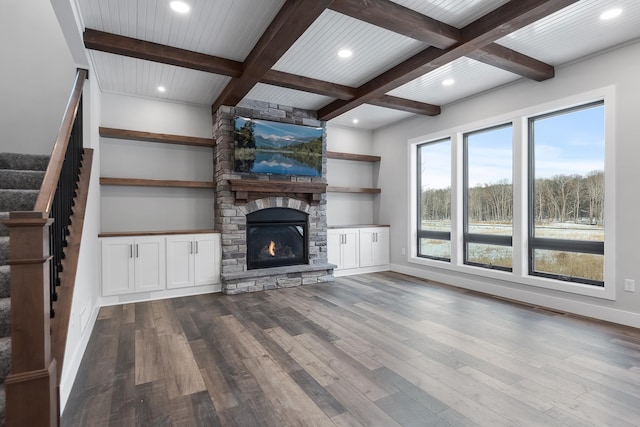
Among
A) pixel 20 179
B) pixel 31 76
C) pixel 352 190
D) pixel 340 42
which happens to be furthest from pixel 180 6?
pixel 352 190

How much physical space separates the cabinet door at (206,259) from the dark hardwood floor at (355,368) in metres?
0.75

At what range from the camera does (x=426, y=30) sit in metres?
2.94

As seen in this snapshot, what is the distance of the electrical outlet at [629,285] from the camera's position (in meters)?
3.33

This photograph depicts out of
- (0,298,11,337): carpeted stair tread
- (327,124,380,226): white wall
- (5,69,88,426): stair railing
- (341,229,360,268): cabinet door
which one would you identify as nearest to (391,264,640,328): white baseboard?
(341,229,360,268): cabinet door

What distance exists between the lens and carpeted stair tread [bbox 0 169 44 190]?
2.81m

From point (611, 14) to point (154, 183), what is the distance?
5.47 m

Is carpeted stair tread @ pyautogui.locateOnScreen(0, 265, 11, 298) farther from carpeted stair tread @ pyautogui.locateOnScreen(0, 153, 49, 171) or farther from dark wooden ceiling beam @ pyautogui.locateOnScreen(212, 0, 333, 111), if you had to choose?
dark wooden ceiling beam @ pyautogui.locateOnScreen(212, 0, 333, 111)

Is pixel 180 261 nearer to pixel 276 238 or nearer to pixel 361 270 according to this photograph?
pixel 276 238

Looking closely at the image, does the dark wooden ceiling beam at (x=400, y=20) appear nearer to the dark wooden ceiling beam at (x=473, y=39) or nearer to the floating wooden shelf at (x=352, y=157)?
the dark wooden ceiling beam at (x=473, y=39)

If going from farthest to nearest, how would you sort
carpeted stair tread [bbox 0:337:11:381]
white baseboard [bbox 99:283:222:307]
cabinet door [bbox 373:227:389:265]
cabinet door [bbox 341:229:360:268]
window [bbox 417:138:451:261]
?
cabinet door [bbox 373:227:389:265] < cabinet door [bbox 341:229:360:268] < window [bbox 417:138:451:261] < white baseboard [bbox 99:283:222:307] < carpeted stair tread [bbox 0:337:11:381]

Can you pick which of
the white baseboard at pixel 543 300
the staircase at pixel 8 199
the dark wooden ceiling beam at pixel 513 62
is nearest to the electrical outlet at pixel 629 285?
the white baseboard at pixel 543 300

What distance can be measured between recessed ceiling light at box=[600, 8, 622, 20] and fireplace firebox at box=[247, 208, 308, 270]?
14.0 ft

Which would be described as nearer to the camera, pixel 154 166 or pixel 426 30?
pixel 426 30

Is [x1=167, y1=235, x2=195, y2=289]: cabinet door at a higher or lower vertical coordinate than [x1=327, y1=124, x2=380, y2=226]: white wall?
lower
